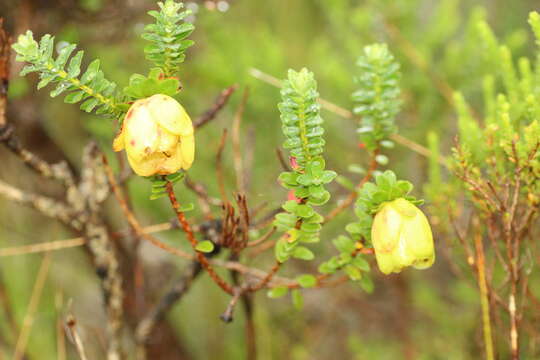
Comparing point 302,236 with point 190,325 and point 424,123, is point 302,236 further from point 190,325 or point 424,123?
point 190,325

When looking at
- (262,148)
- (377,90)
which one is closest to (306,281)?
(377,90)

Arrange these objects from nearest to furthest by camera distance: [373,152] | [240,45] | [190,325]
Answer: [373,152]
[240,45]
[190,325]

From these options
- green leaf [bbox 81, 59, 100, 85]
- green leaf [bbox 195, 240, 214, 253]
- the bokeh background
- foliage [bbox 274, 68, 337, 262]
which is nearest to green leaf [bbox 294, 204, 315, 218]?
foliage [bbox 274, 68, 337, 262]

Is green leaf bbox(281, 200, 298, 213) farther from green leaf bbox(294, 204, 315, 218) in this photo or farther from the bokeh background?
the bokeh background

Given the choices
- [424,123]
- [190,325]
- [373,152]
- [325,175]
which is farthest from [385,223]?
[190,325]

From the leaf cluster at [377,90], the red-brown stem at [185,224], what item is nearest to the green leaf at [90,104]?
the red-brown stem at [185,224]
